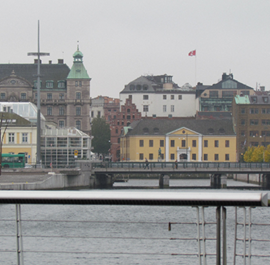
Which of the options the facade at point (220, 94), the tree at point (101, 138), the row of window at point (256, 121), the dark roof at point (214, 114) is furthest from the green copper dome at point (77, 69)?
the facade at point (220, 94)

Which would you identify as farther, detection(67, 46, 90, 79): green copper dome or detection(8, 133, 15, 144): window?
detection(67, 46, 90, 79): green copper dome

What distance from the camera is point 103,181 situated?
3250 inches

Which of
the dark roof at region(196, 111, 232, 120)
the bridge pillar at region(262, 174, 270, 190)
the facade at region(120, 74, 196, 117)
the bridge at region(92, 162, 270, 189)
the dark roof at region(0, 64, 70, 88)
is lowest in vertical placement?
the bridge pillar at region(262, 174, 270, 190)

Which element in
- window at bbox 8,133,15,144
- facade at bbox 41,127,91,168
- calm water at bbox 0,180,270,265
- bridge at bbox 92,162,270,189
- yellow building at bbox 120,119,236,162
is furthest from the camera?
yellow building at bbox 120,119,236,162

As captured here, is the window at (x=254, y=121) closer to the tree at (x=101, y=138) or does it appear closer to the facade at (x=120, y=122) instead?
the facade at (x=120, y=122)

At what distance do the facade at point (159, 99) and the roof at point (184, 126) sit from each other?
38.7 metres

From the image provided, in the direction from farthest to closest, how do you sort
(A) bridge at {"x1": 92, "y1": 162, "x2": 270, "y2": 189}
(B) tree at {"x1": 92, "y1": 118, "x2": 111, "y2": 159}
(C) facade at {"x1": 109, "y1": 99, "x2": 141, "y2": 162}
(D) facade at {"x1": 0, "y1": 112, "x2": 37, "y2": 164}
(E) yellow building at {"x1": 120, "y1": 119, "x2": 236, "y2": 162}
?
(B) tree at {"x1": 92, "y1": 118, "x2": 111, "y2": 159} → (C) facade at {"x1": 109, "y1": 99, "x2": 141, "y2": 162} → (E) yellow building at {"x1": 120, "y1": 119, "x2": 236, "y2": 162} → (D) facade at {"x1": 0, "y1": 112, "x2": 37, "y2": 164} → (A) bridge at {"x1": 92, "y1": 162, "x2": 270, "y2": 189}

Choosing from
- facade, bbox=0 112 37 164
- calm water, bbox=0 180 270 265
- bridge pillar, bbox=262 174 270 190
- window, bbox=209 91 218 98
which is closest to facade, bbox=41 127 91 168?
facade, bbox=0 112 37 164

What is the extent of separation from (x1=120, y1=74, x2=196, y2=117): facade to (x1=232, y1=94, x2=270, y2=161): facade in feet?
113

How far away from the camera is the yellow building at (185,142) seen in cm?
11719

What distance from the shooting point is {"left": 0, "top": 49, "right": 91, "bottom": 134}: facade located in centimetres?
11888

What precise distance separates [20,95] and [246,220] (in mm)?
116206

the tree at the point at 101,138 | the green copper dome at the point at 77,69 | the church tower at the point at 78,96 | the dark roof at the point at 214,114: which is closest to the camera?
the church tower at the point at 78,96

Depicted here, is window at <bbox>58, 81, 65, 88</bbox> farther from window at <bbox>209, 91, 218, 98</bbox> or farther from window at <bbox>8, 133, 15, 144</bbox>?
window at <bbox>209, 91, 218, 98</bbox>
